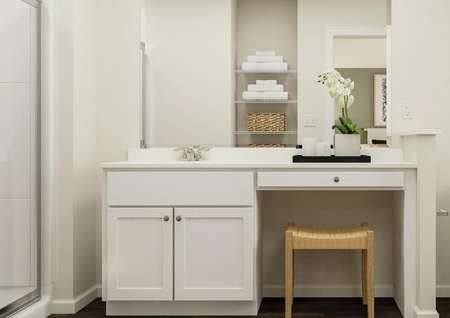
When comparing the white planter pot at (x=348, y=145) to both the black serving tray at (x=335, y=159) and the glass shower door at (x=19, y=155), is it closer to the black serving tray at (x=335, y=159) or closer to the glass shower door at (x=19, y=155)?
the black serving tray at (x=335, y=159)

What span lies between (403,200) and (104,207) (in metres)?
1.60

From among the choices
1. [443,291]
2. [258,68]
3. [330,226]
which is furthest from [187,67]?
[443,291]

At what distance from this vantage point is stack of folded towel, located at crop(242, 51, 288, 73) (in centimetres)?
340

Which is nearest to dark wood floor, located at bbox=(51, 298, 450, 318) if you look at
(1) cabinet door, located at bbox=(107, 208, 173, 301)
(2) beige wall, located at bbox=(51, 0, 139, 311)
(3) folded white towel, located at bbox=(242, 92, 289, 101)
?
(2) beige wall, located at bbox=(51, 0, 139, 311)

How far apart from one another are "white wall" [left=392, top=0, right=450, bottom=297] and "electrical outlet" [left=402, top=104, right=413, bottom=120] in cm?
1

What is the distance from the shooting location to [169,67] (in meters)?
3.50

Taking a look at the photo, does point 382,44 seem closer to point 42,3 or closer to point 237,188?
point 237,188

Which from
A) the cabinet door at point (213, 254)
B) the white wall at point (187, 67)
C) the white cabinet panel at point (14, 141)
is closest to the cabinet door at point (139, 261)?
the cabinet door at point (213, 254)

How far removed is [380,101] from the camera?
11.1 ft

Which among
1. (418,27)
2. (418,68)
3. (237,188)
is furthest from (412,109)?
(237,188)

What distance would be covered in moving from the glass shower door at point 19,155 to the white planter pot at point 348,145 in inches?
66.8

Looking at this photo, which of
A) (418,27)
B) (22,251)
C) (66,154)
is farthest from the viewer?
(418,27)

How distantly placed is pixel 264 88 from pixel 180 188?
2.87 ft

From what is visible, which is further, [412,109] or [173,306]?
[412,109]
